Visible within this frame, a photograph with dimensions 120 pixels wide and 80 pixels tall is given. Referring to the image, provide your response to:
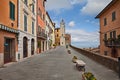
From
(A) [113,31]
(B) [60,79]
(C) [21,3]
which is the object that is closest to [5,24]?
(C) [21,3]

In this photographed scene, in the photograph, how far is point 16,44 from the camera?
1909 centimetres

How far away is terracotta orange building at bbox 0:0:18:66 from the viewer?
49.1 feet

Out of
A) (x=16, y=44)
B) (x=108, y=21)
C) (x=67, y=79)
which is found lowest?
(x=67, y=79)

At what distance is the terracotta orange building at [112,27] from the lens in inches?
999

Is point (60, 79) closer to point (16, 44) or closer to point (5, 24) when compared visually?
point (5, 24)

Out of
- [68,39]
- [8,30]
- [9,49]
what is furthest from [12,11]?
[68,39]

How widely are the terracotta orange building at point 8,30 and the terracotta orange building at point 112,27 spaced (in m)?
13.2

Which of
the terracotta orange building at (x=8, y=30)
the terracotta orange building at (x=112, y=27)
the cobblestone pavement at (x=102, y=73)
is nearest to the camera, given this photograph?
the cobblestone pavement at (x=102, y=73)

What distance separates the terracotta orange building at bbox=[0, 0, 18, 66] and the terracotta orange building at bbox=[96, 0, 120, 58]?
13.2 meters

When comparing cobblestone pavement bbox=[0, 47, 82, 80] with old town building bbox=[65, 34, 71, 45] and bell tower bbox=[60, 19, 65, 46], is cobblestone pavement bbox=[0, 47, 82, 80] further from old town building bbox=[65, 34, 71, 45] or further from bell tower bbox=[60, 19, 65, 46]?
old town building bbox=[65, 34, 71, 45]

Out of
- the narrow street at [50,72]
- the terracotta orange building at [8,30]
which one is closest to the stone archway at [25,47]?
the terracotta orange building at [8,30]

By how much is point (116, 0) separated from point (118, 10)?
139 cm

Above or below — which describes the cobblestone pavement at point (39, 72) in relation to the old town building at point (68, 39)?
below

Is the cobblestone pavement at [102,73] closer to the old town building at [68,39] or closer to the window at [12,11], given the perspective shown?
Answer: the window at [12,11]
